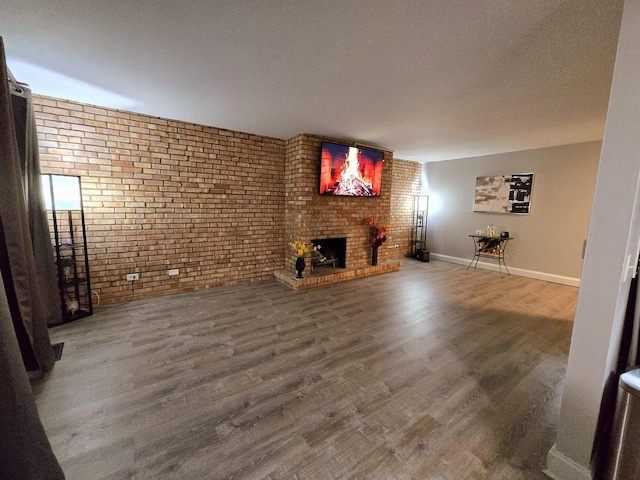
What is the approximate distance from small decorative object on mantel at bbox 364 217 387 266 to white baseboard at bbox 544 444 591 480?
3933mm

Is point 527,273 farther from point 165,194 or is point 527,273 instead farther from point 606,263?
point 165,194

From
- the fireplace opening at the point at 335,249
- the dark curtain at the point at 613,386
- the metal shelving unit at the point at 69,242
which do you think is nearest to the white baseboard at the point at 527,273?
the fireplace opening at the point at 335,249

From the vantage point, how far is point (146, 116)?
3424mm

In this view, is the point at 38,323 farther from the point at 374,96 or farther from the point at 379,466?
the point at 374,96

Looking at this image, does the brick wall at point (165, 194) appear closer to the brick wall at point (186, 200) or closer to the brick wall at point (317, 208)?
the brick wall at point (186, 200)

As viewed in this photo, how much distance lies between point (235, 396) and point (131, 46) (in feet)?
8.74

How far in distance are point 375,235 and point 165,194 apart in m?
3.73

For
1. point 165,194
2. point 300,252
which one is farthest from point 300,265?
point 165,194

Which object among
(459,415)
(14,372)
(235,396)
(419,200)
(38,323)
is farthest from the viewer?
(419,200)

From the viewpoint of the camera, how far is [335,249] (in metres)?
5.07

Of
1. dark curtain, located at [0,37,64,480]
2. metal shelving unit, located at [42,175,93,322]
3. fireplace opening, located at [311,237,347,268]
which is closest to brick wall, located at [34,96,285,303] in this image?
metal shelving unit, located at [42,175,93,322]

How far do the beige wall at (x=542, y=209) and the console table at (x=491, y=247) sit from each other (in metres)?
0.11

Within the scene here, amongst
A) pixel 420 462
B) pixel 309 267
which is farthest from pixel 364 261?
pixel 420 462

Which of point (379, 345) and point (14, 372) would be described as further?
point (379, 345)
